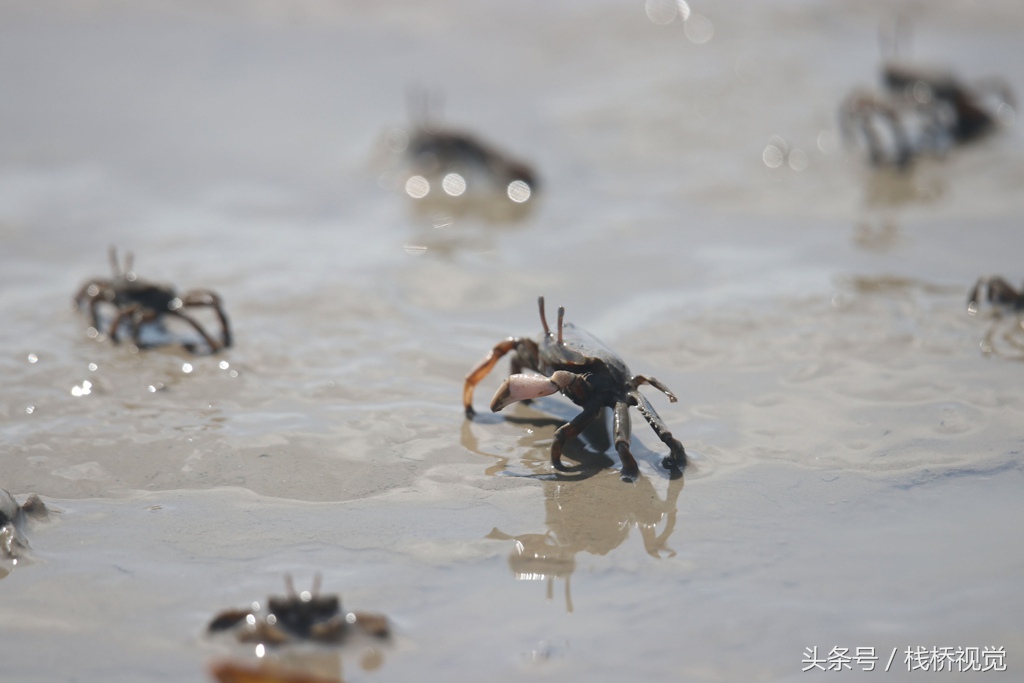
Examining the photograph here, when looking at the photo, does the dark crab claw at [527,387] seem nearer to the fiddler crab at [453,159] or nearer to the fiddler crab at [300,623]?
the fiddler crab at [300,623]

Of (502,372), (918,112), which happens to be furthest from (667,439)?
(918,112)

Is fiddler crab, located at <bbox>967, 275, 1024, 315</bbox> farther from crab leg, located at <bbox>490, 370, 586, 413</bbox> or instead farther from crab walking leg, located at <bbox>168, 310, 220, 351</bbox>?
crab walking leg, located at <bbox>168, 310, 220, 351</bbox>

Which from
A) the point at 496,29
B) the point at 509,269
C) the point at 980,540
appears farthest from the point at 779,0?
the point at 980,540

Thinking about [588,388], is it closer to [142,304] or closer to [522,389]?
[522,389]

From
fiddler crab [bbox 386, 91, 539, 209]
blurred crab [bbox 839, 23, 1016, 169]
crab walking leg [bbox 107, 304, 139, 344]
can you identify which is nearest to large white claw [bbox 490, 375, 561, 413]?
crab walking leg [bbox 107, 304, 139, 344]

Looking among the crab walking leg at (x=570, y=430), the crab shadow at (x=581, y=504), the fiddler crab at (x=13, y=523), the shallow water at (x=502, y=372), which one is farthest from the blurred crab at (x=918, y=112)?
the fiddler crab at (x=13, y=523)

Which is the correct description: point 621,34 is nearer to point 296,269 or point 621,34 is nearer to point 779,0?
point 779,0

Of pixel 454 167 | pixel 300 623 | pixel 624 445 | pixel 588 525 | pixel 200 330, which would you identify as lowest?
pixel 300 623

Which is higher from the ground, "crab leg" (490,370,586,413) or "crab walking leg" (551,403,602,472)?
"crab leg" (490,370,586,413)
